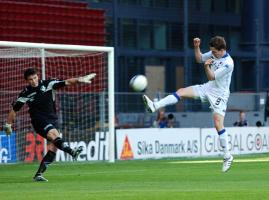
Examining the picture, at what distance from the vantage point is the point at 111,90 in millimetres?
26562

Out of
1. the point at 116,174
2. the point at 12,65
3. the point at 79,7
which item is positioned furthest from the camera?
the point at 79,7

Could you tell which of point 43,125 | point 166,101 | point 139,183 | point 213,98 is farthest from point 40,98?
point 213,98

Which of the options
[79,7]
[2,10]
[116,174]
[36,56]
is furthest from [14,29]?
[116,174]

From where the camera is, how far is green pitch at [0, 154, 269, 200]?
14195 millimetres

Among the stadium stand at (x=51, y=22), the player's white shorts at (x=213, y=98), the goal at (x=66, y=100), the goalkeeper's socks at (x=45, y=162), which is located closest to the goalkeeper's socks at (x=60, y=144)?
the goalkeeper's socks at (x=45, y=162)

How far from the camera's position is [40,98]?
18.3 meters

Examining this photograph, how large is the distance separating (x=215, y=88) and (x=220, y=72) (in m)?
0.45

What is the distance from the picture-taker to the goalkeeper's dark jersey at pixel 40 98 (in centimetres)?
1830

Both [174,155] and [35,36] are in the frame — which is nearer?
[174,155]

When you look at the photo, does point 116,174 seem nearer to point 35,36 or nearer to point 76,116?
point 76,116

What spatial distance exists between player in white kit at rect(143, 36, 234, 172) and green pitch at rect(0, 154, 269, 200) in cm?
112

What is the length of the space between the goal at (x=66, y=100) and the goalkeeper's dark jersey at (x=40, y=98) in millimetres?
6197

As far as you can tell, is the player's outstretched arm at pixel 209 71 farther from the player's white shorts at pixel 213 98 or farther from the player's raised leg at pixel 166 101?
the player's raised leg at pixel 166 101

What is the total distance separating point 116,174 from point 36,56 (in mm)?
7692
